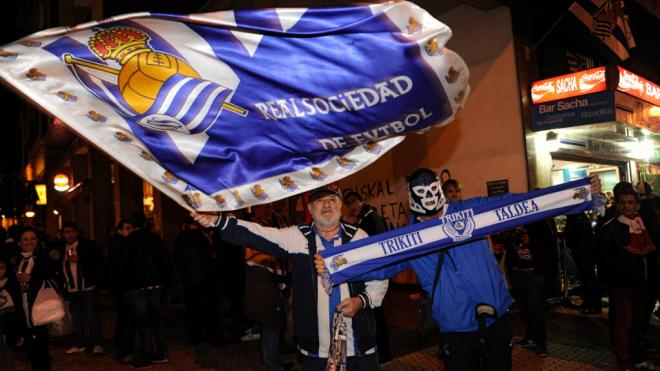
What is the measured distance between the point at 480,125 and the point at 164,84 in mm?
8661

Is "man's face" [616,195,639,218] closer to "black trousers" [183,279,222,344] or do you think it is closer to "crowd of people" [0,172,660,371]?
"crowd of people" [0,172,660,371]

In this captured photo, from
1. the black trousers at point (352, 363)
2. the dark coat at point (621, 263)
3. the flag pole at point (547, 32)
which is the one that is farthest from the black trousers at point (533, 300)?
the flag pole at point (547, 32)

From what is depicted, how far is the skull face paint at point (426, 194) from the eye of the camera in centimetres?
384

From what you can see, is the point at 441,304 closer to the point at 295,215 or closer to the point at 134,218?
the point at 134,218

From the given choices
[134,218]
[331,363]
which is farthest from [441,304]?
[134,218]

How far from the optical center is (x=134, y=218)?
7.40 metres

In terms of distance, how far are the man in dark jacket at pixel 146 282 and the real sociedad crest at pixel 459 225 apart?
16.4ft

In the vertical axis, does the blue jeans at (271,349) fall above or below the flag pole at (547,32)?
below

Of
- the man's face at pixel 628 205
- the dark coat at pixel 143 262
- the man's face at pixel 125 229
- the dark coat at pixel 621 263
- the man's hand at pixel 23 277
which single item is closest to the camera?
the dark coat at pixel 621 263

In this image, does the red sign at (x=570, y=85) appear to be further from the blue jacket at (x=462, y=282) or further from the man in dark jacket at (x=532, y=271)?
the blue jacket at (x=462, y=282)

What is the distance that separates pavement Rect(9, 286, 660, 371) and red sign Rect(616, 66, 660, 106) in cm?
431

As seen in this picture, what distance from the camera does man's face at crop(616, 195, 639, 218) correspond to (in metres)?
5.62

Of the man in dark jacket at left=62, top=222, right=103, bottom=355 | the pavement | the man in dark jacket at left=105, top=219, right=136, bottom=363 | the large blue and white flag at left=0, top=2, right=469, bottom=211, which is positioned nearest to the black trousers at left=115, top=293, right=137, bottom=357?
the man in dark jacket at left=105, top=219, right=136, bottom=363

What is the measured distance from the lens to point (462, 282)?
367 centimetres
